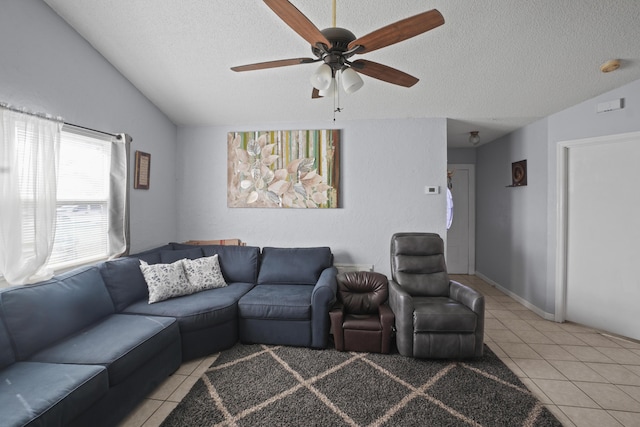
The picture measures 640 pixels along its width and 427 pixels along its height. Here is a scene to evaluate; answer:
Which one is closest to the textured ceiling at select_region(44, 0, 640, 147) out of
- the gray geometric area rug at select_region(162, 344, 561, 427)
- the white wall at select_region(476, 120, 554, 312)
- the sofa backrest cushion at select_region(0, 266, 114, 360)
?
the white wall at select_region(476, 120, 554, 312)

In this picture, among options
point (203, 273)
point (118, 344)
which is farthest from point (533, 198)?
point (118, 344)

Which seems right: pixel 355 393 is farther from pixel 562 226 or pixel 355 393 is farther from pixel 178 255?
pixel 562 226

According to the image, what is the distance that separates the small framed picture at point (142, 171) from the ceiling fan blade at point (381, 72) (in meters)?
2.69

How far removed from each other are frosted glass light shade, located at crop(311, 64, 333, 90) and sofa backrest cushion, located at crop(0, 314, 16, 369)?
2.30 meters

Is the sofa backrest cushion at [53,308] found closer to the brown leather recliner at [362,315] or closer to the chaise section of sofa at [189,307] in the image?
the chaise section of sofa at [189,307]

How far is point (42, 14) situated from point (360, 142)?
307 cm

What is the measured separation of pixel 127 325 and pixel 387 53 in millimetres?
3040

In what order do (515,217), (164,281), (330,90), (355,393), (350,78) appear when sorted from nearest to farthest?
(350,78) → (330,90) → (355,393) → (164,281) → (515,217)

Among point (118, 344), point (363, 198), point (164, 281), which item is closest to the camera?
point (118, 344)

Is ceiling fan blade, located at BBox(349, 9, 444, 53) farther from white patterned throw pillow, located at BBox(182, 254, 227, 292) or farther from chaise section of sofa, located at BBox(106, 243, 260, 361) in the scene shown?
white patterned throw pillow, located at BBox(182, 254, 227, 292)

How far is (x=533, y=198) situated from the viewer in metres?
3.53

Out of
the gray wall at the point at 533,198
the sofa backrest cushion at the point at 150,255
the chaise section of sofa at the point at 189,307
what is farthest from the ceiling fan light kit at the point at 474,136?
the sofa backrest cushion at the point at 150,255

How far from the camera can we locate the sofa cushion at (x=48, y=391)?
124 centimetres

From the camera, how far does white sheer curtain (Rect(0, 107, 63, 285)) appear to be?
6.10ft
